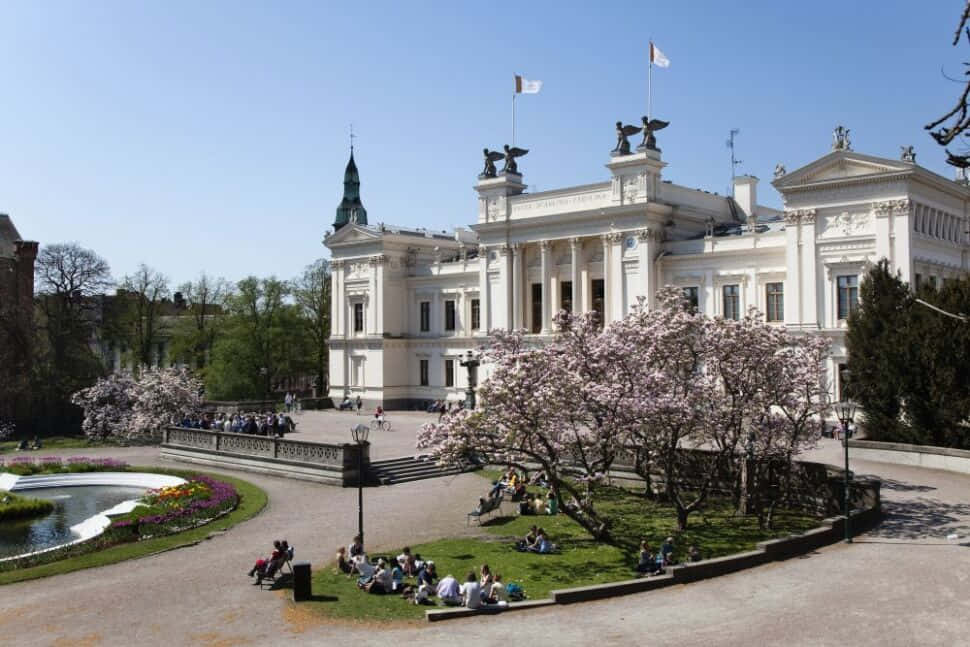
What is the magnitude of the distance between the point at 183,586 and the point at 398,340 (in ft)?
152

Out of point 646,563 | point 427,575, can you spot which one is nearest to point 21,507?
point 427,575

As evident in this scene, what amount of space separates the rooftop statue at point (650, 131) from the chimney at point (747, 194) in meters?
10.1

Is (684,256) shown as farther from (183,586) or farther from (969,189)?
(183,586)

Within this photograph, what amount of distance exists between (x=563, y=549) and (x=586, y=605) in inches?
213

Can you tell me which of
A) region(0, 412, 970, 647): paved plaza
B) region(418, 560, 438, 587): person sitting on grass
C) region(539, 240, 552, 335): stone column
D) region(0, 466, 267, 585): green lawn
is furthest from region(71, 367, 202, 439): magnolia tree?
region(418, 560, 438, 587): person sitting on grass

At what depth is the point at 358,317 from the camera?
69250 millimetres

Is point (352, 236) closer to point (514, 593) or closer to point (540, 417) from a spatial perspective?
point (540, 417)

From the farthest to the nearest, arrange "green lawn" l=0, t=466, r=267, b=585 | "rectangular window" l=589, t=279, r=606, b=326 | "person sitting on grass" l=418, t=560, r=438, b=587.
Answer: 1. "rectangular window" l=589, t=279, r=606, b=326
2. "green lawn" l=0, t=466, r=267, b=585
3. "person sitting on grass" l=418, t=560, r=438, b=587

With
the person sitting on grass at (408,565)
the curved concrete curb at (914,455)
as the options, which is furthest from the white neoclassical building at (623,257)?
the person sitting on grass at (408,565)

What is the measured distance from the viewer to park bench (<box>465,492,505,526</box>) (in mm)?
27828

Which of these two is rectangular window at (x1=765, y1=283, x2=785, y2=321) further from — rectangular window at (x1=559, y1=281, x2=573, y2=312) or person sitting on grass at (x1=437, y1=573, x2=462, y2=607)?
person sitting on grass at (x1=437, y1=573, x2=462, y2=607)

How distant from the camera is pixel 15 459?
4681 centimetres

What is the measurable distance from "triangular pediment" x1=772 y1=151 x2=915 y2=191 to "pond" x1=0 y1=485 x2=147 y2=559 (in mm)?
35533

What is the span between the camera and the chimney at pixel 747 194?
199 feet
